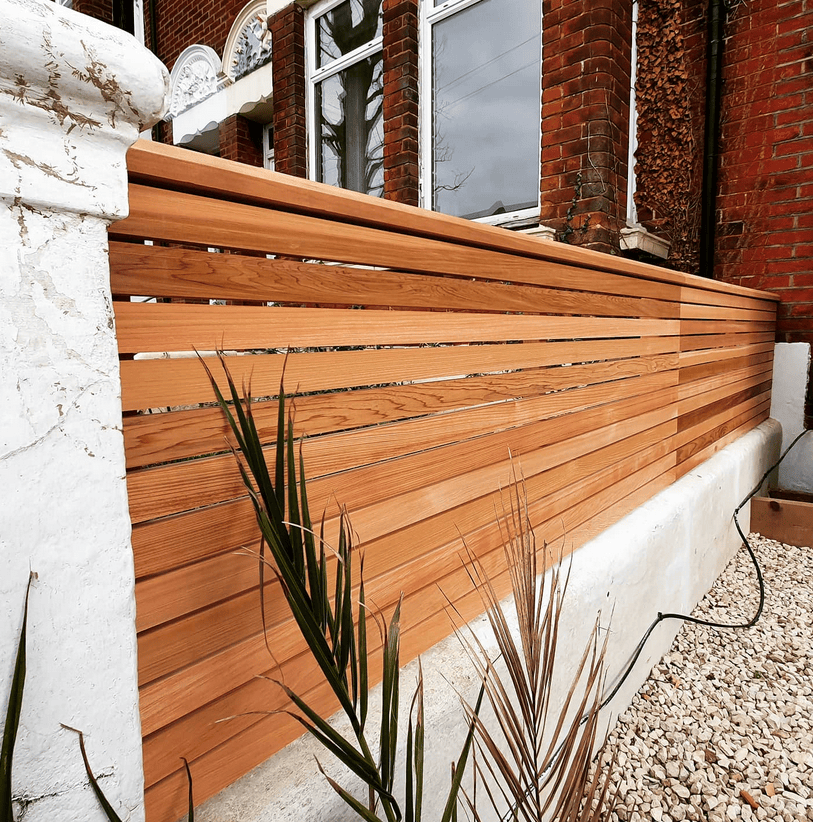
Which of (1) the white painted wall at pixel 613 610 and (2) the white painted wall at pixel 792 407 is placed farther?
(2) the white painted wall at pixel 792 407

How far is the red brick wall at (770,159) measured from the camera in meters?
4.23

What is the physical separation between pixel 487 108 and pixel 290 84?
7.60 feet

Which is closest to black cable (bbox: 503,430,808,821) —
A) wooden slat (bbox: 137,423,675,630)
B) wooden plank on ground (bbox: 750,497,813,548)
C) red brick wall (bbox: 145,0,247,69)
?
wooden plank on ground (bbox: 750,497,813,548)

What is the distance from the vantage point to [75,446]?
73 centimetres

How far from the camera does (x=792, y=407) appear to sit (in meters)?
4.79

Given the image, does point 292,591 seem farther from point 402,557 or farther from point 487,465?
point 487,465

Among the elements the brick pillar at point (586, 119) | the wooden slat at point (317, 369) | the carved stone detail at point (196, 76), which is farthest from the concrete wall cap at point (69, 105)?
the carved stone detail at point (196, 76)

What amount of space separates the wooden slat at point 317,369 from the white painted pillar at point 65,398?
8cm

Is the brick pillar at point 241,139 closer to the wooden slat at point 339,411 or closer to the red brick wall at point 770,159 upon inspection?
the red brick wall at point 770,159

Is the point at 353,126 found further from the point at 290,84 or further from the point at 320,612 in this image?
the point at 320,612

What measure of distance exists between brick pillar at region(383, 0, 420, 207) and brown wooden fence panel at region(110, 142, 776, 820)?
119 inches

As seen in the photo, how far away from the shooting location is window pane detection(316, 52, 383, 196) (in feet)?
16.3

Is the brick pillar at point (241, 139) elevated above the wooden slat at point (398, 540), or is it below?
above

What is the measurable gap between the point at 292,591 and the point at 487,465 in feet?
2.88
